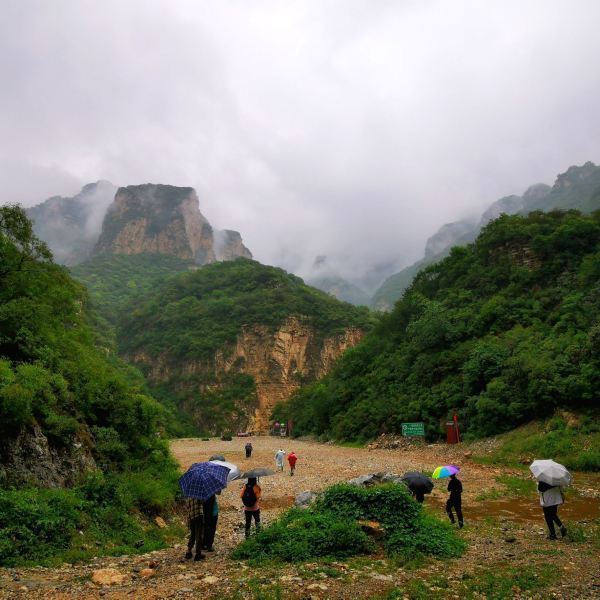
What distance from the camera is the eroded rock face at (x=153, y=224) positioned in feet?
503

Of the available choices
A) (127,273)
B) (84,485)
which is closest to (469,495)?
(84,485)

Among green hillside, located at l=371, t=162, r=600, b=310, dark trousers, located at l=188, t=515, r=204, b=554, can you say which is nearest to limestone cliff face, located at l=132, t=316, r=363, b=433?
green hillside, located at l=371, t=162, r=600, b=310

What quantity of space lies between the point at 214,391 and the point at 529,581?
7203 cm

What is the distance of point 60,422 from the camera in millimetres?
10320

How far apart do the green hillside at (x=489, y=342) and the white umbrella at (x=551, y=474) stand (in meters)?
12.6

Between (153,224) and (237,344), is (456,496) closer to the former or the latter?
(237,344)

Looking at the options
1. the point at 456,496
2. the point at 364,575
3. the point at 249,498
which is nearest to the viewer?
the point at 364,575

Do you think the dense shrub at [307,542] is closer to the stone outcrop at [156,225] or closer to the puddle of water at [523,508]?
the puddle of water at [523,508]

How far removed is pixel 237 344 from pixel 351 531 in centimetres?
7362

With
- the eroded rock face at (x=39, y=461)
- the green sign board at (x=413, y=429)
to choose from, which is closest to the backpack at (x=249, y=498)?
the eroded rock face at (x=39, y=461)

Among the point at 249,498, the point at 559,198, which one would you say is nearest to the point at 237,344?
the point at 249,498

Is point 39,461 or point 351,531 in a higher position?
point 39,461

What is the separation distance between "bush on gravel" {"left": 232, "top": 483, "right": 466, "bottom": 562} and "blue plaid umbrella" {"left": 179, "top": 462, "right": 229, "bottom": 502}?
1.06 m

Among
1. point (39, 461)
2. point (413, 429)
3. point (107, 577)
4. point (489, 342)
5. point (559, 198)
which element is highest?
point (559, 198)
